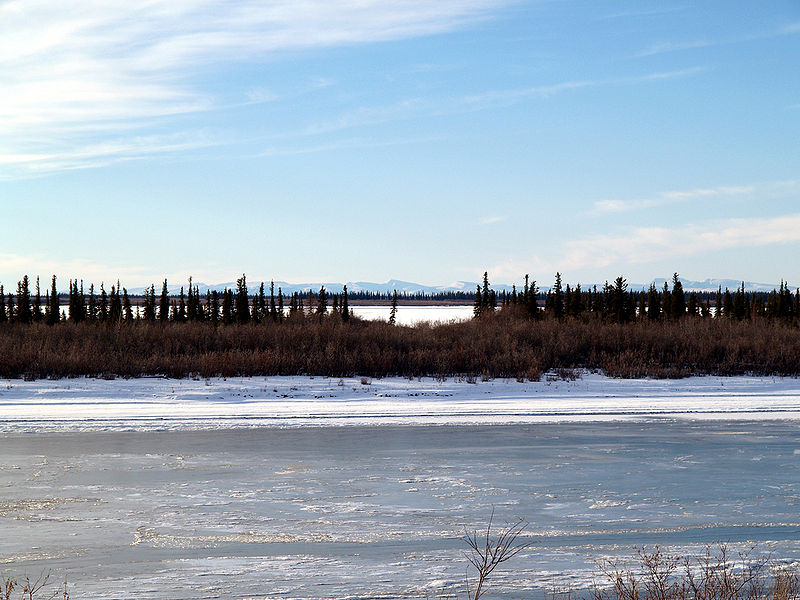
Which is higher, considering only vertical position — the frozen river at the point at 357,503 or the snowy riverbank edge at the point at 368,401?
the snowy riverbank edge at the point at 368,401

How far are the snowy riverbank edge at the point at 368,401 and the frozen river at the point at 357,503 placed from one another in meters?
1.29

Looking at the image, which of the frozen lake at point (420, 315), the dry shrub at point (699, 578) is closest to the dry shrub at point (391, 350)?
the frozen lake at point (420, 315)

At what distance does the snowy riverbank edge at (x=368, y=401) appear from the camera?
45.9 ft

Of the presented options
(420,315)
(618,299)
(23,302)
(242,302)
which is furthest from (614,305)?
(23,302)

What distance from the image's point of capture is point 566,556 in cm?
640

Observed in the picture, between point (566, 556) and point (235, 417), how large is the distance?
9118mm

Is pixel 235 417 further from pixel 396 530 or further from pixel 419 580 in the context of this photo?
pixel 419 580

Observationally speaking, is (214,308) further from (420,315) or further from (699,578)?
(699,578)

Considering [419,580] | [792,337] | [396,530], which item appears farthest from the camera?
[792,337]

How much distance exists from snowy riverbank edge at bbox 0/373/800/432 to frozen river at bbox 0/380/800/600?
4.23 ft

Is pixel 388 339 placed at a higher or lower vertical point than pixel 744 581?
higher

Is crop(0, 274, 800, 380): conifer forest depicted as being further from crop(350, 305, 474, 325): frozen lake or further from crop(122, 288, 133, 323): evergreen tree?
crop(350, 305, 474, 325): frozen lake

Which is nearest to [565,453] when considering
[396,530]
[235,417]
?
[396,530]

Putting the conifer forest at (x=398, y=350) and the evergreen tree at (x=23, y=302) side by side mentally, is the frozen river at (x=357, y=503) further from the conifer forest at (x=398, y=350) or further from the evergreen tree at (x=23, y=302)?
the evergreen tree at (x=23, y=302)
